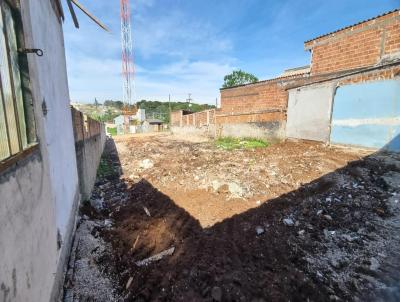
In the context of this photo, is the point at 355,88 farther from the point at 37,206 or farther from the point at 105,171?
the point at 105,171

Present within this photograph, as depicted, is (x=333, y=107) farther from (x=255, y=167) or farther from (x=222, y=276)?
(x=222, y=276)

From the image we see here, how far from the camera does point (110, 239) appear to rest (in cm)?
346

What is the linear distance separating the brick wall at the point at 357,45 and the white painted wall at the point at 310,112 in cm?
99

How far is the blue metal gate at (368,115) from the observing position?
5938 millimetres

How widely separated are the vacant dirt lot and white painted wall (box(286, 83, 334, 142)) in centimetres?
217

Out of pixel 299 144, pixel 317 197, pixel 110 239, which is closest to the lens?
pixel 110 239

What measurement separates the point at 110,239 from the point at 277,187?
363 cm

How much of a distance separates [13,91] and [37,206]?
0.84 meters

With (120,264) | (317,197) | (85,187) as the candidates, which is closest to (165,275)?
(120,264)

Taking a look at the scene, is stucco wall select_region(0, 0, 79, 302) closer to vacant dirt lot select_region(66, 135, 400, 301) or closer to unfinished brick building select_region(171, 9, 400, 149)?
vacant dirt lot select_region(66, 135, 400, 301)

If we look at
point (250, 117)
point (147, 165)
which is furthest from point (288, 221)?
point (250, 117)

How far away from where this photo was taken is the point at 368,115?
6531 millimetres

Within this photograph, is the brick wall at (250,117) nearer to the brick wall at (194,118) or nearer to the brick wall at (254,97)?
the brick wall at (254,97)

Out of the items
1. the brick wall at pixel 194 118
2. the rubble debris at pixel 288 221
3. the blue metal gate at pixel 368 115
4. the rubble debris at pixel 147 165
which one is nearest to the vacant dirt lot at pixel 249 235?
the rubble debris at pixel 288 221
